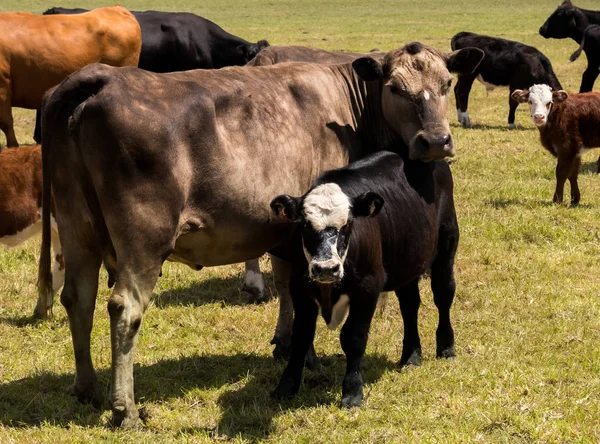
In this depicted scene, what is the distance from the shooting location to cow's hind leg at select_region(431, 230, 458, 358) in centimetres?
667

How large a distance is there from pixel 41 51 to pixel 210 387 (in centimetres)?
782

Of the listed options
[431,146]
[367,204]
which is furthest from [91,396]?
[431,146]

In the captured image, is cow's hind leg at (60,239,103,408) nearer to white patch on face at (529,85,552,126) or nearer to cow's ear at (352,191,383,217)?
cow's ear at (352,191,383,217)

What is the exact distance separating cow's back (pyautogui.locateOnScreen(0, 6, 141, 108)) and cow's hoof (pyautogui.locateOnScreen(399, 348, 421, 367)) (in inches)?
300

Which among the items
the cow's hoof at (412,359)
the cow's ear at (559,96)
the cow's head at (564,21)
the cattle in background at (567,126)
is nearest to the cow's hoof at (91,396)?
the cow's hoof at (412,359)

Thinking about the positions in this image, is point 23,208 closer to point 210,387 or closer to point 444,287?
point 210,387

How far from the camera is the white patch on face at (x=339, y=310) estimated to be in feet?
18.8

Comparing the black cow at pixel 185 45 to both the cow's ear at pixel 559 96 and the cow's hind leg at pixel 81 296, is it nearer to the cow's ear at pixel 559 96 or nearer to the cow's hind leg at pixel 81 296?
the cow's ear at pixel 559 96

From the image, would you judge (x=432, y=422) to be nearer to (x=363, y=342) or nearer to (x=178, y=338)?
(x=363, y=342)

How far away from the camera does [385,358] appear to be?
6.84 meters

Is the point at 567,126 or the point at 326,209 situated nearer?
the point at 326,209

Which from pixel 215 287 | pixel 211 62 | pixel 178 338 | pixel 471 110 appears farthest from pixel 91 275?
pixel 471 110

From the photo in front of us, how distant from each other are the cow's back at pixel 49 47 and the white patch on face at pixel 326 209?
793 cm

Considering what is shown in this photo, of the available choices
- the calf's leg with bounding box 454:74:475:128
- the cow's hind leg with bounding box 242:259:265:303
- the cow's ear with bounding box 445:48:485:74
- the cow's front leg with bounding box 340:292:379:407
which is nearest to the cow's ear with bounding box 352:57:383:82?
the cow's ear with bounding box 445:48:485:74
